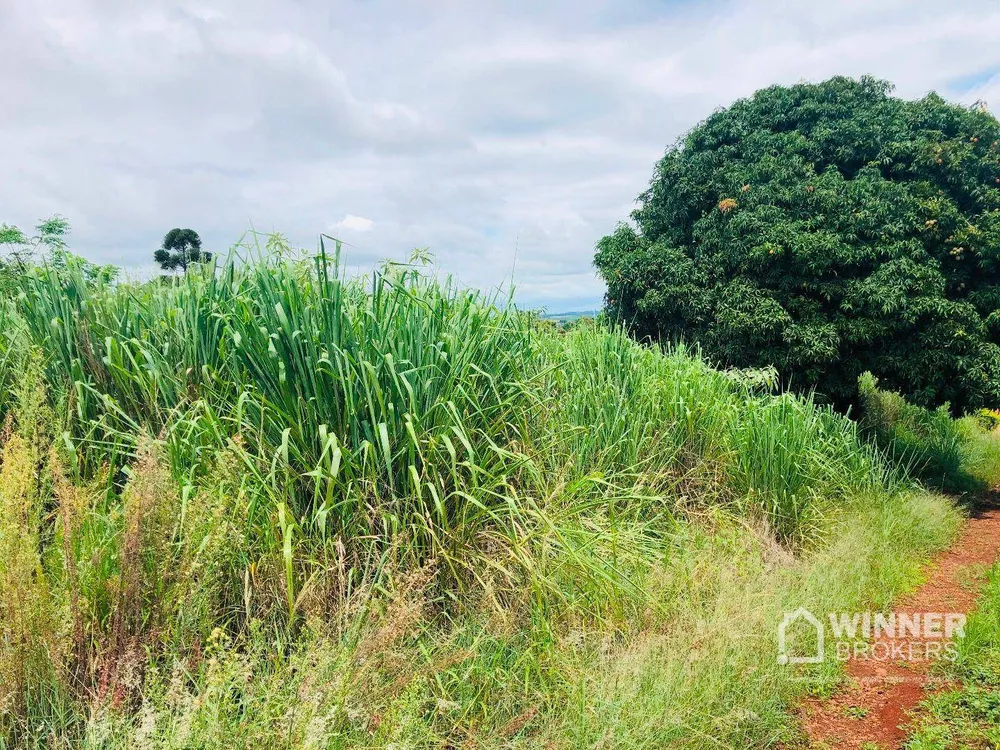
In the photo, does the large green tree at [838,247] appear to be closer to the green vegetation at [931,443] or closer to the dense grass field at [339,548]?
the green vegetation at [931,443]

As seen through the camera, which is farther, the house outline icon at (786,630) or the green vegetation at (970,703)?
the house outline icon at (786,630)

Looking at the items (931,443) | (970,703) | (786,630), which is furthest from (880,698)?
(931,443)

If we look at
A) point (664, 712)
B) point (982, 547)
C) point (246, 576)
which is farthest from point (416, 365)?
point (982, 547)

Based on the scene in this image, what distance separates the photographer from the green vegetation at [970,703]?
348 cm

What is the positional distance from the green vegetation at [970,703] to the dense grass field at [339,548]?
1.68ft

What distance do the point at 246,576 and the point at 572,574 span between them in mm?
1654

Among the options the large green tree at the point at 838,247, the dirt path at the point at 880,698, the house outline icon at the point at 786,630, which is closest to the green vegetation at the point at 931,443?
the large green tree at the point at 838,247

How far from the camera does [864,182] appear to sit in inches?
379

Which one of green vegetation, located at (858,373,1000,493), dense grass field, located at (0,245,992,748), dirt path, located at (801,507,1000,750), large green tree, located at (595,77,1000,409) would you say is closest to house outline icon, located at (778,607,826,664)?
dense grass field, located at (0,245,992,748)

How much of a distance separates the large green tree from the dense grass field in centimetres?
488

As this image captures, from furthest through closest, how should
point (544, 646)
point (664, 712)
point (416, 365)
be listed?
point (416, 365) < point (544, 646) < point (664, 712)

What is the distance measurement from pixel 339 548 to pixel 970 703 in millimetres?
3426

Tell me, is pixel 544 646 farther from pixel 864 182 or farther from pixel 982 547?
pixel 864 182

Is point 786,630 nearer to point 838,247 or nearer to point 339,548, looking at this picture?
point 339,548
